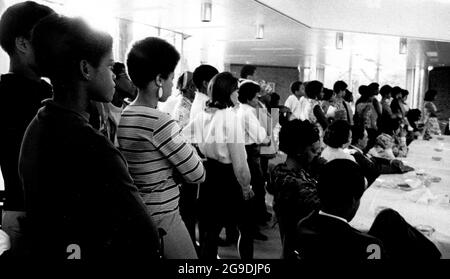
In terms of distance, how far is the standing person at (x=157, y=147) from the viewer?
1.45 m

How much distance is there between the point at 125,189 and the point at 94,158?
0.09m

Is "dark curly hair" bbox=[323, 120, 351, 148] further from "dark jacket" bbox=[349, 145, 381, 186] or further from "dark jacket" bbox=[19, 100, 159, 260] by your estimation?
"dark jacket" bbox=[19, 100, 159, 260]

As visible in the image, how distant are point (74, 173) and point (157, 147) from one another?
0.58m

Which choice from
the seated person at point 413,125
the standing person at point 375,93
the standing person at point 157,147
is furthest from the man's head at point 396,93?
the standing person at point 157,147

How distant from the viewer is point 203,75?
3.06m

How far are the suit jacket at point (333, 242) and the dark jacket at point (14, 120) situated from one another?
3.05 feet

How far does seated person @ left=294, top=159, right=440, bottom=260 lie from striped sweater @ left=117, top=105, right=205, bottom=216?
0.48 meters

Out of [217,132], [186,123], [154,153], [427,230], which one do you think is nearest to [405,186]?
[427,230]

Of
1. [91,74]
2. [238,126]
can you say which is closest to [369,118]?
[238,126]

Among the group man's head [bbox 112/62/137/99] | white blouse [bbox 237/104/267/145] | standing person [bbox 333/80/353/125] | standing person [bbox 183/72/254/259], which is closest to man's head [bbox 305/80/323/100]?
standing person [bbox 333/80/353/125]

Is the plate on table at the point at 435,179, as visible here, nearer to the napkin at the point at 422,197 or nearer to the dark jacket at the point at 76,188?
the napkin at the point at 422,197

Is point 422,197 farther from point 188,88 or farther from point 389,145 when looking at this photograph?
point 188,88

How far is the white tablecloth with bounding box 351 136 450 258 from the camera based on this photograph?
2.16 metres
